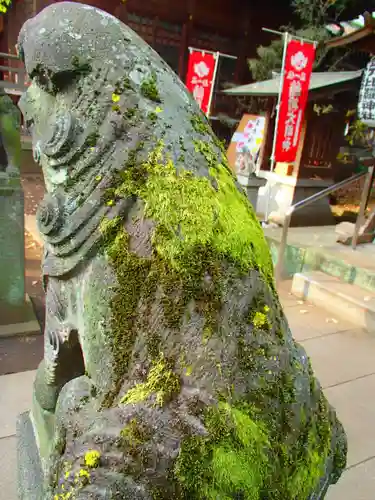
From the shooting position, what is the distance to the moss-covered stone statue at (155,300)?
1027mm

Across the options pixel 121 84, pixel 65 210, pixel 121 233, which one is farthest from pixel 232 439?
pixel 121 84

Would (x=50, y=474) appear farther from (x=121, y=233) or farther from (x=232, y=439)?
(x=121, y=233)

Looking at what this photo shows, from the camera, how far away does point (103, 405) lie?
3.71 feet

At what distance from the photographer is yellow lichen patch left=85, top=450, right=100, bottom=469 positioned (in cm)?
99

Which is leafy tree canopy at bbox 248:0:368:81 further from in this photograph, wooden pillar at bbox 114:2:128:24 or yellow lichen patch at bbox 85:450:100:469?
yellow lichen patch at bbox 85:450:100:469

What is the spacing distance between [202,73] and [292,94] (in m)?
2.59

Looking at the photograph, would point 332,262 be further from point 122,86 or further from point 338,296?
point 122,86

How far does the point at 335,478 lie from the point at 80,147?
1249 mm

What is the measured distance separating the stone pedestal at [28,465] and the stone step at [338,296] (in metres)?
4.20

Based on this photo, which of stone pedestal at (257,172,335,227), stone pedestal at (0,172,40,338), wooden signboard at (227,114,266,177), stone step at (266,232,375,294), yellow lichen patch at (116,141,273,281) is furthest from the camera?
wooden signboard at (227,114,266,177)

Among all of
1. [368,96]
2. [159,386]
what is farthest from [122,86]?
[368,96]

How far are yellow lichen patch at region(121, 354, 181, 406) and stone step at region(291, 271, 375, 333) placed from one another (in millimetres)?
4461

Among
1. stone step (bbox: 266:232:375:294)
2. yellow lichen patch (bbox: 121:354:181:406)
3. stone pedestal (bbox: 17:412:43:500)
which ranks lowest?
stone step (bbox: 266:232:375:294)

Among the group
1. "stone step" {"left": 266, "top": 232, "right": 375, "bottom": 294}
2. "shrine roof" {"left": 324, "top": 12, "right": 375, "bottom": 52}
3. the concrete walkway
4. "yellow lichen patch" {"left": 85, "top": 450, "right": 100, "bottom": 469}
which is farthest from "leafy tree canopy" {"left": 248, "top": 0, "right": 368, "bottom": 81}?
"yellow lichen patch" {"left": 85, "top": 450, "right": 100, "bottom": 469}
